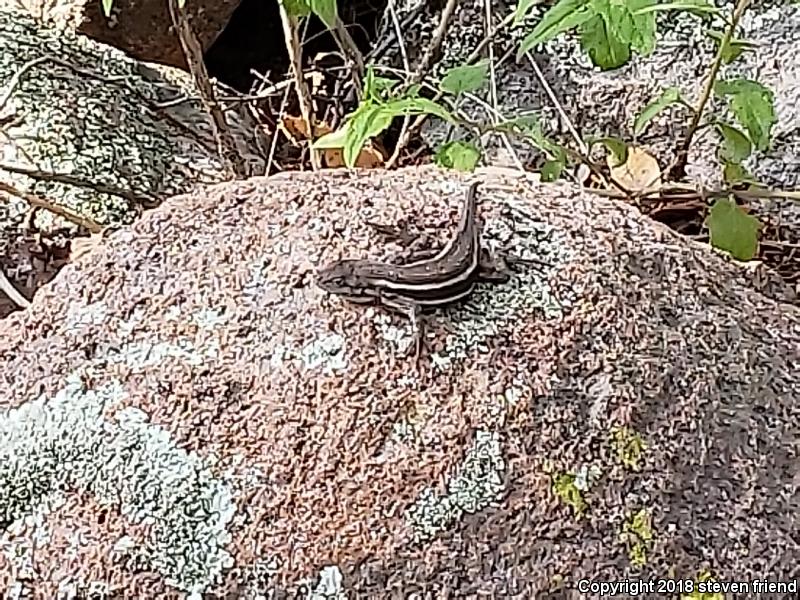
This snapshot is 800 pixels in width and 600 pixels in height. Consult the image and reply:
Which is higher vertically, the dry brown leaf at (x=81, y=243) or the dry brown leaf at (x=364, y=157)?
the dry brown leaf at (x=81, y=243)

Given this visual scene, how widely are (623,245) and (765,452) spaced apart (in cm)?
37

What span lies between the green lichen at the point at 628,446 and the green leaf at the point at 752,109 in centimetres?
93

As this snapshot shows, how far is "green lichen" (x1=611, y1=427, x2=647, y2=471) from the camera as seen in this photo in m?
1.59

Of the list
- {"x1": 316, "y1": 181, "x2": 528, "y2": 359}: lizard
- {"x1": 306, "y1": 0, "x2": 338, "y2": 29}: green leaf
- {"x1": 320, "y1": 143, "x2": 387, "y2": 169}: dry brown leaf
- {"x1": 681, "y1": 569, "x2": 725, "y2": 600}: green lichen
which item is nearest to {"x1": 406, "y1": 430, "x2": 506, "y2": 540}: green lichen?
{"x1": 316, "y1": 181, "x2": 528, "y2": 359}: lizard

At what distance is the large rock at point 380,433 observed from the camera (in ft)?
5.00

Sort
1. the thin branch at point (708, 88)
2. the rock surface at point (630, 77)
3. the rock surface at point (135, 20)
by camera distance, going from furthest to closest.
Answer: the rock surface at point (135, 20) < the rock surface at point (630, 77) < the thin branch at point (708, 88)

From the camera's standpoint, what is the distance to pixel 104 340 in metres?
1.71

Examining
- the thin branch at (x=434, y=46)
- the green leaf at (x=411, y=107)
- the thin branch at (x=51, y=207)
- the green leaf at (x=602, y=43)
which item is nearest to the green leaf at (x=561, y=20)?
the green leaf at (x=602, y=43)

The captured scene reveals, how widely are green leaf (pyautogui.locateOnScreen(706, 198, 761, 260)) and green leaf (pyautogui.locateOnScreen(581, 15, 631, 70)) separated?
63cm

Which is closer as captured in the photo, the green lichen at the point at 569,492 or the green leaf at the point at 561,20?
the green lichen at the point at 569,492

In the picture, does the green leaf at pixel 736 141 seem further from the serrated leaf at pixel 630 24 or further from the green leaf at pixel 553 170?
the serrated leaf at pixel 630 24

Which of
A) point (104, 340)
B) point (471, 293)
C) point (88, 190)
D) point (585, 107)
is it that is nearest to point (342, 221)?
point (471, 293)

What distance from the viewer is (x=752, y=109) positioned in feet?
7.64

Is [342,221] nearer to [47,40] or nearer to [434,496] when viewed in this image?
[434,496]
